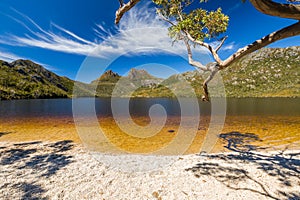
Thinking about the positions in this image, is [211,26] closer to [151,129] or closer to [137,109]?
[151,129]

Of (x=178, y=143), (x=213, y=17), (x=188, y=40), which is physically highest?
(x=213, y=17)

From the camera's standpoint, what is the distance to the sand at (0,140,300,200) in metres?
5.83

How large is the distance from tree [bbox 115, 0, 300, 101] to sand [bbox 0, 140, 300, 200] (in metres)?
3.32

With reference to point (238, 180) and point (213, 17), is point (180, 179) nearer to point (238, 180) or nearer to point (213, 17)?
point (238, 180)

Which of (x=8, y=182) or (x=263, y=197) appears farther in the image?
(x=8, y=182)

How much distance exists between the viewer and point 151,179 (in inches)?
279

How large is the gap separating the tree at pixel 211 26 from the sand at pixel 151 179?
10.9ft

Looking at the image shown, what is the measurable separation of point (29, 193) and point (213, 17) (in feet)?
33.8

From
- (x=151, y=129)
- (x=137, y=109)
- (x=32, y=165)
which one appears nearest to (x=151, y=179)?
(x=32, y=165)

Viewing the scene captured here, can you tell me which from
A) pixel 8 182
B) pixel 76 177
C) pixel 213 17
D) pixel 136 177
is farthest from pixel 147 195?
pixel 213 17

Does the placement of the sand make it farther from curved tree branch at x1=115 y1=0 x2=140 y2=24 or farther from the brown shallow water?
curved tree branch at x1=115 y1=0 x2=140 y2=24

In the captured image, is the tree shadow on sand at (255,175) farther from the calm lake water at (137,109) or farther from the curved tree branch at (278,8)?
the calm lake water at (137,109)

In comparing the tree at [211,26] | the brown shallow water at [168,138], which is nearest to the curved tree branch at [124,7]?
A: the tree at [211,26]

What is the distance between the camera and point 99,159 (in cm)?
1002
